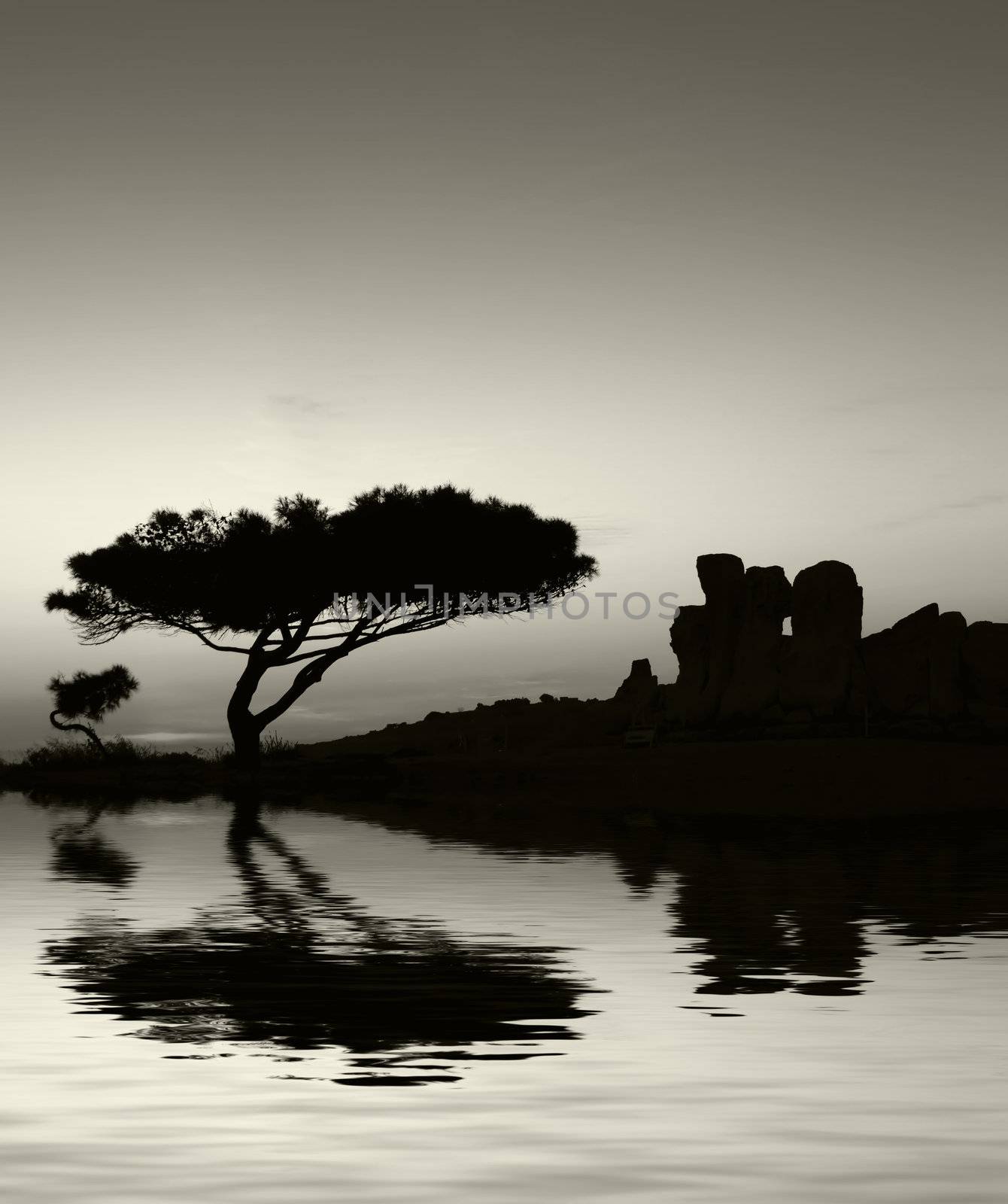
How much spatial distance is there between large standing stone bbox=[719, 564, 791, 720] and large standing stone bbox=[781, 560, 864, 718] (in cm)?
45

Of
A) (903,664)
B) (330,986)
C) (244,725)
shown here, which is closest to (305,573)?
(244,725)

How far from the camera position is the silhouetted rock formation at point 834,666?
42.0m

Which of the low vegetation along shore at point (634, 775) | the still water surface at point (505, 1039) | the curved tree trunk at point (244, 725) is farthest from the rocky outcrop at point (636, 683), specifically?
the still water surface at point (505, 1039)

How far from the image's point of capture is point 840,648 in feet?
140

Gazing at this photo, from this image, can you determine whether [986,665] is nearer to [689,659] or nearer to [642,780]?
[689,659]

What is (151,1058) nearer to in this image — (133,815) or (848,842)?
(848,842)

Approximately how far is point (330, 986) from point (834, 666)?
114 ft

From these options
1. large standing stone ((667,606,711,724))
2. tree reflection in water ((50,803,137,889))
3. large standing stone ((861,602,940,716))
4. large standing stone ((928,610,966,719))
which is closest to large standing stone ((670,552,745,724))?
large standing stone ((667,606,711,724))

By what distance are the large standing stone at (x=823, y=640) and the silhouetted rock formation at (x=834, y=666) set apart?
0.8 inches

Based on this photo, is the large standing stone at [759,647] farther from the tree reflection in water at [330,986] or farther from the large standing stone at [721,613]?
the tree reflection in water at [330,986]

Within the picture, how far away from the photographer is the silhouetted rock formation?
42.0 m

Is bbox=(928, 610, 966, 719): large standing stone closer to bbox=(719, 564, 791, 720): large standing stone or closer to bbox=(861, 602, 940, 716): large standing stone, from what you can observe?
bbox=(861, 602, 940, 716): large standing stone

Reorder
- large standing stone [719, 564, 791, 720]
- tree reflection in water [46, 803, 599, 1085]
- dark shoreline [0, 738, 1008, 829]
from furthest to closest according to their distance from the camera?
large standing stone [719, 564, 791, 720], dark shoreline [0, 738, 1008, 829], tree reflection in water [46, 803, 599, 1085]

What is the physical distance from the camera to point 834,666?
140 ft
